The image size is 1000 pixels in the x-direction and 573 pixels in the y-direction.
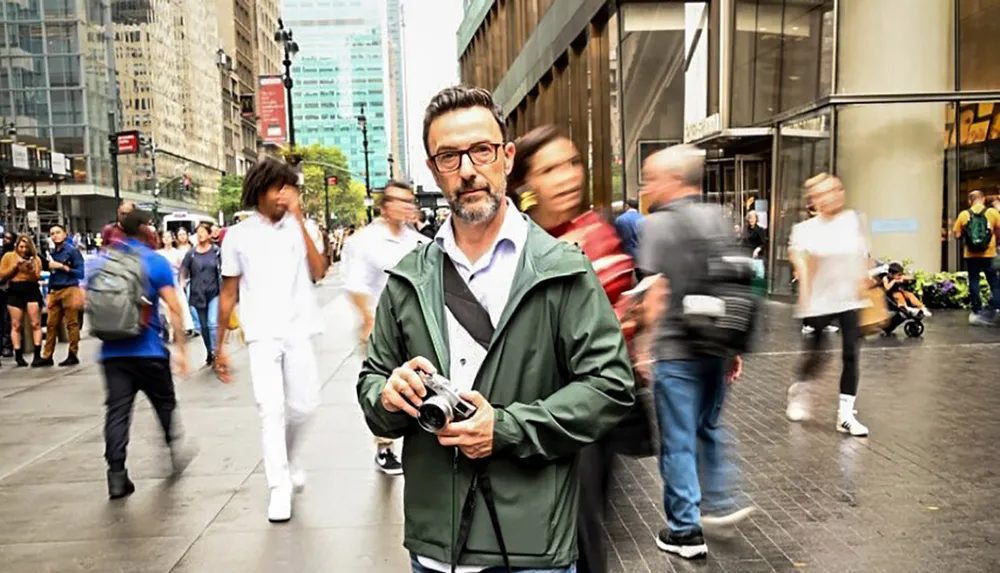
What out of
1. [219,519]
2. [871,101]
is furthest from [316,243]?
[871,101]

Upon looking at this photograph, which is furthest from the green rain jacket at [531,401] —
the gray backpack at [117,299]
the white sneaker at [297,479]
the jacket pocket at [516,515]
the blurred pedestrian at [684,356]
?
the gray backpack at [117,299]

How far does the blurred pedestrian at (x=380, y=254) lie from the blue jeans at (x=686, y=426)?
247cm

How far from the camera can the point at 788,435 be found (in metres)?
7.02

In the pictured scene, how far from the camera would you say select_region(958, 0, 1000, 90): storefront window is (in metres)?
16.7

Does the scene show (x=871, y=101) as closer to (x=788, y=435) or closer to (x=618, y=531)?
(x=788, y=435)

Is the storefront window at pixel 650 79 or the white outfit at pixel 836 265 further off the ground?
the storefront window at pixel 650 79

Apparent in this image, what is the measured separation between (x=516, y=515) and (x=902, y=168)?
1704 centimetres

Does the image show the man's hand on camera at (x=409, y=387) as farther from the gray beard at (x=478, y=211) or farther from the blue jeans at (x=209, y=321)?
the blue jeans at (x=209, y=321)

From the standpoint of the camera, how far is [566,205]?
3.64 metres

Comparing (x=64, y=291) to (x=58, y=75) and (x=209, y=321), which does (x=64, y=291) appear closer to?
(x=209, y=321)

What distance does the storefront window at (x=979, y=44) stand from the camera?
54.9 feet

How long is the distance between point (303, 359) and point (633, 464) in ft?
8.20

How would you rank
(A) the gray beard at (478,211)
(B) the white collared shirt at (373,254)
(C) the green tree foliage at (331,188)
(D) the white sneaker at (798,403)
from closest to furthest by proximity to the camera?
(A) the gray beard at (478,211), (B) the white collared shirt at (373,254), (D) the white sneaker at (798,403), (C) the green tree foliage at (331,188)

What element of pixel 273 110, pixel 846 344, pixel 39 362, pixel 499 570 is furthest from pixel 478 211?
pixel 273 110
